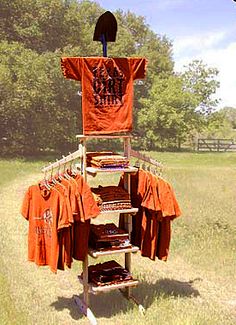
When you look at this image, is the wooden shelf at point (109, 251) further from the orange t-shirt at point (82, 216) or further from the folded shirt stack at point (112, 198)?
the folded shirt stack at point (112, 198)

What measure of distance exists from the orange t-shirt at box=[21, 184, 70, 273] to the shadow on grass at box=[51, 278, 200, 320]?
1.12 meters

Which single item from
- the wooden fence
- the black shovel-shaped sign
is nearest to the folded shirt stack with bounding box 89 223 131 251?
the black shovel-shaped sign

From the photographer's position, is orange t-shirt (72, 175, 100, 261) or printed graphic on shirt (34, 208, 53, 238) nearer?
orange t-shirt (72, 175, 100, 261)

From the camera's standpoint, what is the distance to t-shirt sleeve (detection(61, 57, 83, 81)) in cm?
647

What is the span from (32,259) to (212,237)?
5.88 m

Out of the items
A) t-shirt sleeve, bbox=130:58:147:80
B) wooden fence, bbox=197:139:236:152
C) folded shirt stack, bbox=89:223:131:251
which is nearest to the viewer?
folded shirt stack, bbox=89:223:131:251

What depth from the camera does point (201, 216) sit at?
14023mm

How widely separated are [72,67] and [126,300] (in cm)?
370

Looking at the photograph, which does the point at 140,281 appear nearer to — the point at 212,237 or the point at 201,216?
the point at 212,237

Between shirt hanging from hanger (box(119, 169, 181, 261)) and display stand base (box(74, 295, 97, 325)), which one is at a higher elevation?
shirt hanging from hanger (box(119, 169, 181, 261))

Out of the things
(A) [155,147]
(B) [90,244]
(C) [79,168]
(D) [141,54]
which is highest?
(D) [141,54]

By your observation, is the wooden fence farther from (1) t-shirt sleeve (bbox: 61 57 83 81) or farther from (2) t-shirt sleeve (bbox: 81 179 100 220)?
(2) t-shirt sleeve (bbox: 81 179 100 220)

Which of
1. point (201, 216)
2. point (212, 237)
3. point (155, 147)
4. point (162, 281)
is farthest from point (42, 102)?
point (162, 281)

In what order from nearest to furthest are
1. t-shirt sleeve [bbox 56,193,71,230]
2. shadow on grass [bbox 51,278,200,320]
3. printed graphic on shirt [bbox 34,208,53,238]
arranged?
t-shirt sleeve [bbox 56,193,71,230] < printed graphic on shirt [bbox 34,208,53,238] < shadow on grass [bbox 51,278,200,320]
